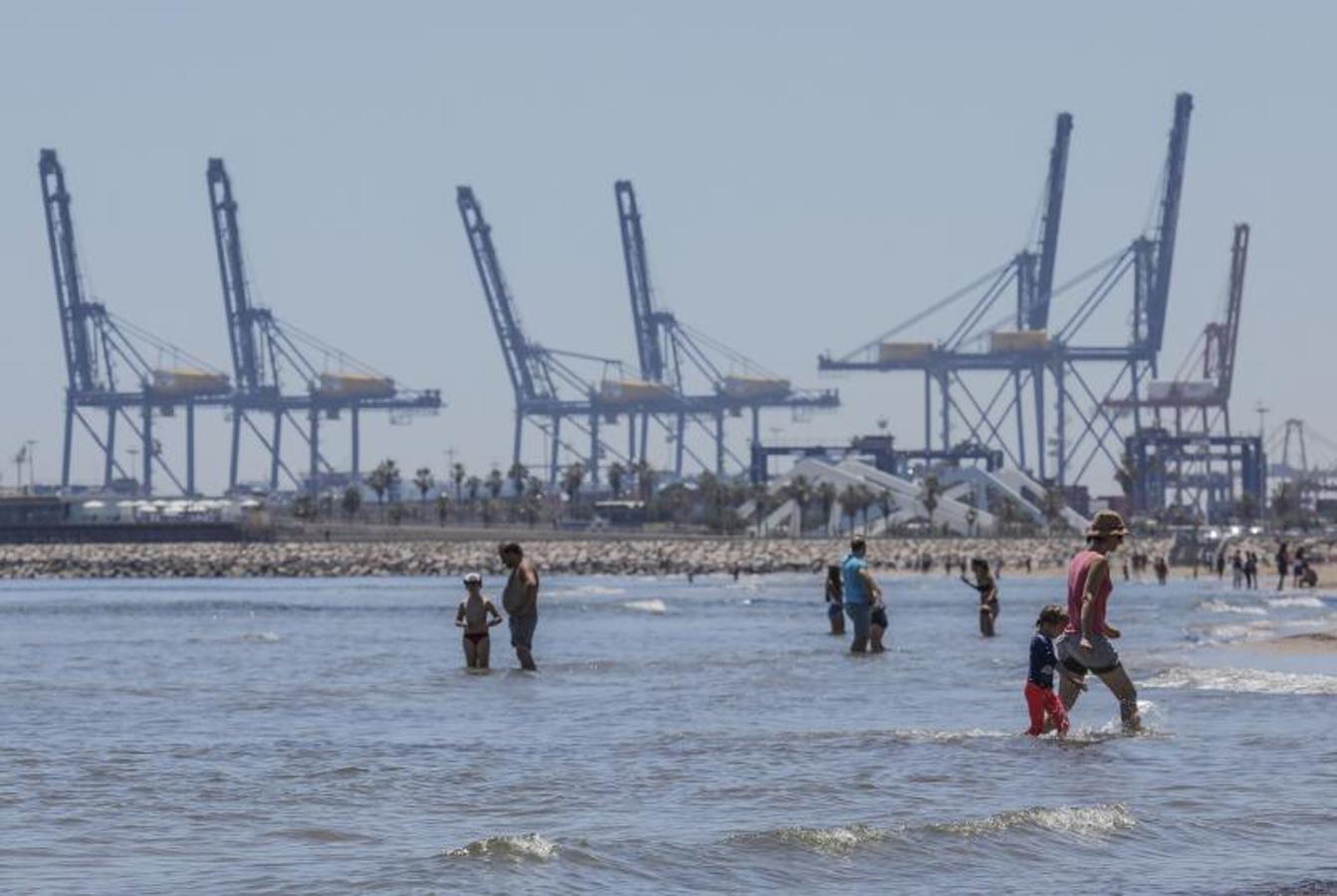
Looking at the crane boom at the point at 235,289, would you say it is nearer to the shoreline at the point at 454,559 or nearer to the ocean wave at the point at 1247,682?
the shoreline at the point at 454,559

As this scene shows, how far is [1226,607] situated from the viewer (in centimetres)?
5031

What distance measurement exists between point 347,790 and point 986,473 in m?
167

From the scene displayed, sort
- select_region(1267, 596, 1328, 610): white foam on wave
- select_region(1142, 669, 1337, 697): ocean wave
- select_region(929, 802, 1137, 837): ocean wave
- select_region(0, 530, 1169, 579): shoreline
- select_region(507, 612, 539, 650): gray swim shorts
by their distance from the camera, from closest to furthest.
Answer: select_region(929, 802, 1137, 837): ocean wave < select_region(1142, 669, 1337, 697): ocean wave < select_region(507, 612, 539, 650): gray swim shorts < select_region(1267, 596, 1328, 610): white foam on wave < select_region(0, 530, 1169, 579): shoreline

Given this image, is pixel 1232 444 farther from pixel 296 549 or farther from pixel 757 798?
pixel 757 798

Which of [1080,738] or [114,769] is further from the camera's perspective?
[1080,738]

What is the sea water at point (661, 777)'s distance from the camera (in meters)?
11.3

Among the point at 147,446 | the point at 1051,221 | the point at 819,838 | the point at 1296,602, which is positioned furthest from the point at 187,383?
the point at 819,838

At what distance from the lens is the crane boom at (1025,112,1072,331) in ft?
566

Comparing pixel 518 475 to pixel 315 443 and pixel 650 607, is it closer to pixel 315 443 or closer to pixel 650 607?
pixel 315 443

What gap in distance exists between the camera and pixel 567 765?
15.2 m

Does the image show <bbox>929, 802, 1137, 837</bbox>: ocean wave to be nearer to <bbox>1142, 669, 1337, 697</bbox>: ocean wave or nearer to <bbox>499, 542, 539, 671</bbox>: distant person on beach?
<bbox>1142, 669, 1337, 697</bbox>: ocean wave

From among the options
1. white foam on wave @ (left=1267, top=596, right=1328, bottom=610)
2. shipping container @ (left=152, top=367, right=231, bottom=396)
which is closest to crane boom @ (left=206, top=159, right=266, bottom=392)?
shipping container @ (left=152, top=367, right=231, bottom=396)

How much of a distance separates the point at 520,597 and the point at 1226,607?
98.3ft

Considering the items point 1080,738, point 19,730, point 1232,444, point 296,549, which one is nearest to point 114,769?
point 19,730
